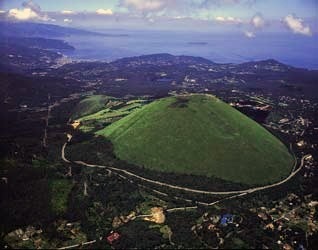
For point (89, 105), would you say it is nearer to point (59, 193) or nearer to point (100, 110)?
point (100, 110)

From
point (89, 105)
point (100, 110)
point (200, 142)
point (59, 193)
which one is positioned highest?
point (200, 142)

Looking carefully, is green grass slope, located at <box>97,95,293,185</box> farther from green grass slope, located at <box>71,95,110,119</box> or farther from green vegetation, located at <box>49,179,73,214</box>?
green grass slope, located at <box>71,95,110,119</box>

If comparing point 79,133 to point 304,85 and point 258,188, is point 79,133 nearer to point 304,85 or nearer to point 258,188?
point 258,188

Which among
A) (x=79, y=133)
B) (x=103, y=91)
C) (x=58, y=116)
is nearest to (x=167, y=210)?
(x=79, y=133)

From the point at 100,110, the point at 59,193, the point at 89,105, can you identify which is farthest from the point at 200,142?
the point at 89,105

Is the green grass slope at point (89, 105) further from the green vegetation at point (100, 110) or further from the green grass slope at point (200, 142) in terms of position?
the green grass slope at point (200, 142)

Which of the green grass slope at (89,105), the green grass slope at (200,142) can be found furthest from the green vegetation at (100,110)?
the green grass slope at (200,142)

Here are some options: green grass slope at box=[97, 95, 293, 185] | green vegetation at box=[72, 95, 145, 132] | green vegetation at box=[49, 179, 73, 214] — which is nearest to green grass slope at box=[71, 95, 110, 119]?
green vegetation at box=[72, 95, 145, 132]
